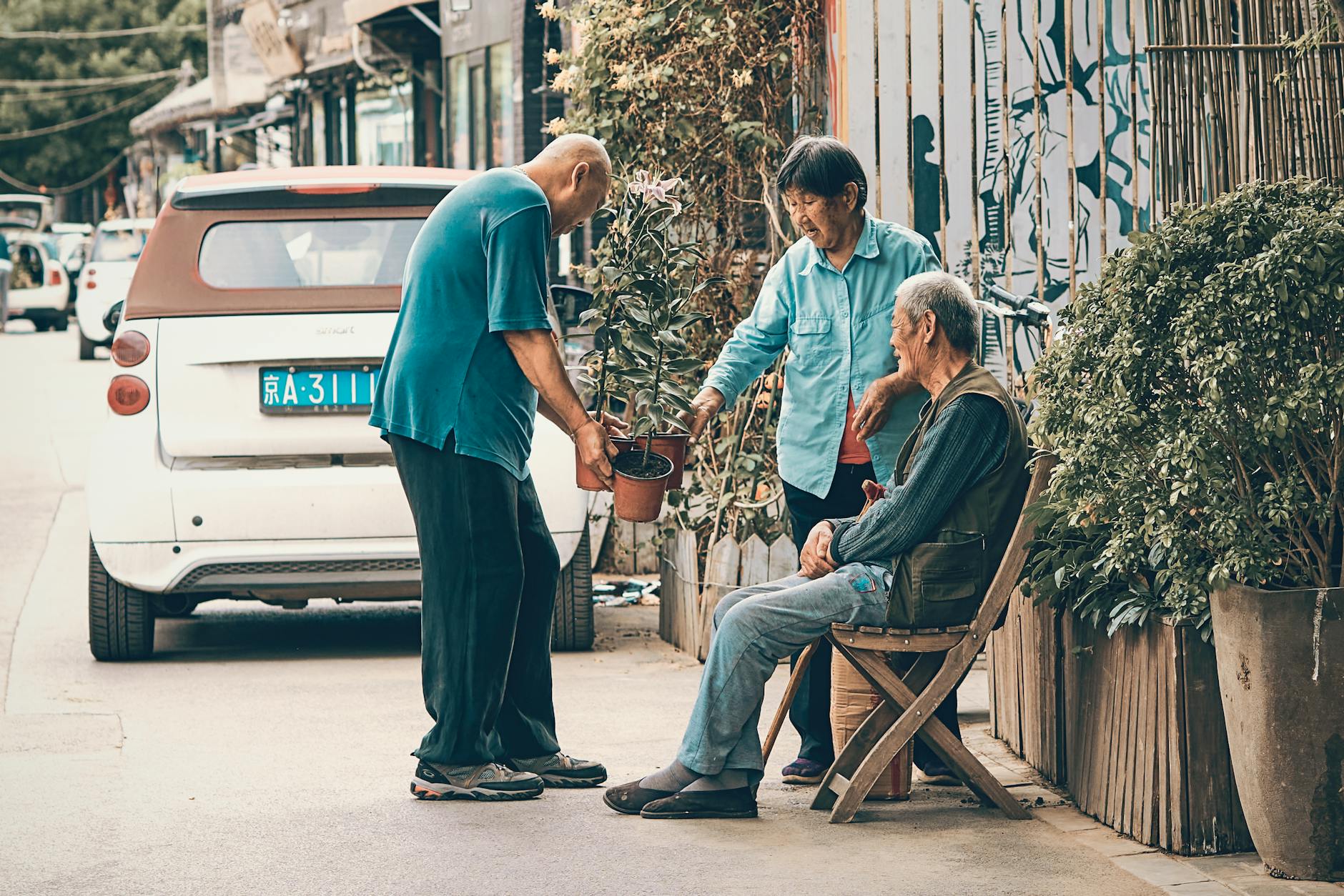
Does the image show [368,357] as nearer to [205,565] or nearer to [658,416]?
[205,565]

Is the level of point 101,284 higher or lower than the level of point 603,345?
higher

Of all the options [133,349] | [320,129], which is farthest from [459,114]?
[133,349]

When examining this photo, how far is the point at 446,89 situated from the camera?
2228cm

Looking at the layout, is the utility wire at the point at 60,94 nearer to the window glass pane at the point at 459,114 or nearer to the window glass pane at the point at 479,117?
the window glass pane at the point at 459,114

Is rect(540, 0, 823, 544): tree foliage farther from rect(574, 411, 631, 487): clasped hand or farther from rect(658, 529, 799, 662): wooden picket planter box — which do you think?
rect(574, 411, 631, 487): clasped hand

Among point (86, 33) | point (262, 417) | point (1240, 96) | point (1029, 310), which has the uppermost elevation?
point (86, 33)

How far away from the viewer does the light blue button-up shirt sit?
5410mm

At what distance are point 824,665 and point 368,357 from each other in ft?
7.71

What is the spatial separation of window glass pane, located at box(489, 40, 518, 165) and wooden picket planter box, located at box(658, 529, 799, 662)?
1154 cm

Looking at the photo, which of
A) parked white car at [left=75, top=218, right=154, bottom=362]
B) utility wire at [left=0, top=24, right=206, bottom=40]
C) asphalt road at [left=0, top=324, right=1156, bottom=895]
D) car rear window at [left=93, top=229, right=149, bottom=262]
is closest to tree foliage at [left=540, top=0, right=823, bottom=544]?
asphalt road at [left=0, top=324, right=1156, bottom=895]

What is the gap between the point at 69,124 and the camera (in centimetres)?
6788

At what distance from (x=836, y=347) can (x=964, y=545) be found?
0.89 meters

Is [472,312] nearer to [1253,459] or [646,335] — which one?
[646,335]

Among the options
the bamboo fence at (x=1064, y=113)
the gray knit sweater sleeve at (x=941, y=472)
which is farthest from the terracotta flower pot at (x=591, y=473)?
the bamboo fence at (x=1064, y=113)
